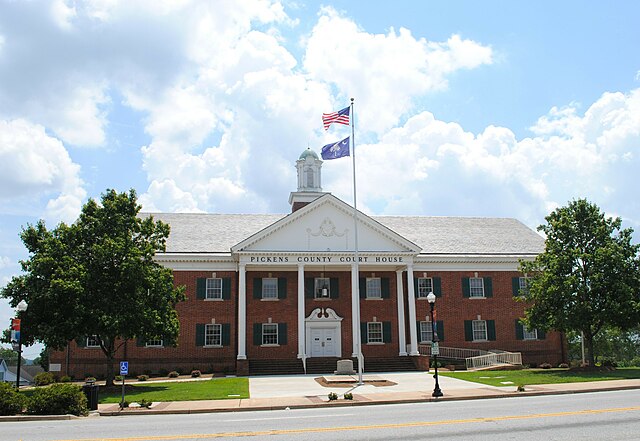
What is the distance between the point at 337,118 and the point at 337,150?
5.32 feet

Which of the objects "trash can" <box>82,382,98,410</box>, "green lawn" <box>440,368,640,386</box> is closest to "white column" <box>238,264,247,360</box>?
"green lawn" <box>440,368,640,386</box>

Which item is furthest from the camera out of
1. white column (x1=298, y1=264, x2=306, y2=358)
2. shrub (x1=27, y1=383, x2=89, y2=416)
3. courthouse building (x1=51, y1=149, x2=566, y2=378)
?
courthouse building (x1=51, y1=149, x2=566, y2=378)

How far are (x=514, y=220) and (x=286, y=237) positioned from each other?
20.7 meters

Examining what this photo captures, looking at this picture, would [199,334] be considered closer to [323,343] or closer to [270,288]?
[270,288]

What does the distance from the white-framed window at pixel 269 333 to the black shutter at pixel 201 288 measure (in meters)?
4.26

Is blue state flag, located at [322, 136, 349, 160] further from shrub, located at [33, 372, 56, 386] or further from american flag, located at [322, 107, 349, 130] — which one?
shrub, located at [33, 372, 56, 386]

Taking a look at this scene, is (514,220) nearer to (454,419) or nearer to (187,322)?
(187,322)

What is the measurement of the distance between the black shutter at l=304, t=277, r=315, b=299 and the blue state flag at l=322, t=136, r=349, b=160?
1170 cm

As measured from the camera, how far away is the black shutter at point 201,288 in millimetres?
38469

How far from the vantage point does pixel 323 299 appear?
39.4 metres

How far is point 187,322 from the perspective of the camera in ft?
125

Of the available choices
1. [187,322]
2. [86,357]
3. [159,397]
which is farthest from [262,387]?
[86,357]

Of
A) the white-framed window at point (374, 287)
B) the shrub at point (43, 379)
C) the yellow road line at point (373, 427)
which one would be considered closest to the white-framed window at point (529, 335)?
the white-framed window at point (374, 287)

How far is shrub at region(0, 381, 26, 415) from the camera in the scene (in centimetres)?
1803
